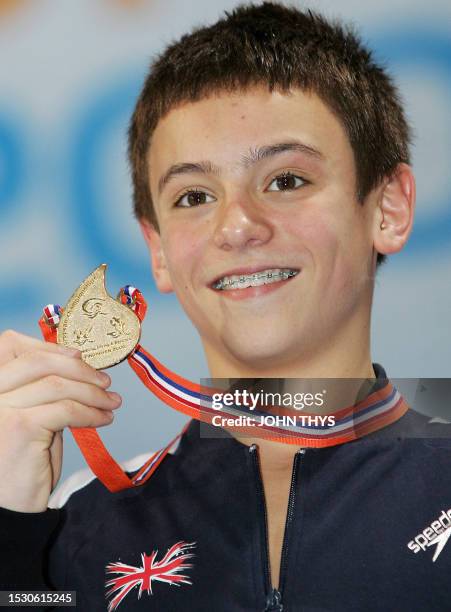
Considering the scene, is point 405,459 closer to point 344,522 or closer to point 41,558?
point 344,522

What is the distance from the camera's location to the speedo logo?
1.55 m

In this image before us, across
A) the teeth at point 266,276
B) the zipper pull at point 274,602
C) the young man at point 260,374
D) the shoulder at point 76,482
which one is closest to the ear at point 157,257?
the young man at point 260,374

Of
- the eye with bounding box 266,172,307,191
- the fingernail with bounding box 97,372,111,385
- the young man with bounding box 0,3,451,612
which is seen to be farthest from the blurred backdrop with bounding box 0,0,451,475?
the fingernail with bounding box 97,372,111,385

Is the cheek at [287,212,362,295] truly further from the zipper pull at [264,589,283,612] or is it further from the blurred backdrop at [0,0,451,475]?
the zipper pull at [264,589,283,612]

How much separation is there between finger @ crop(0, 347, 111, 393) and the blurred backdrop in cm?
56

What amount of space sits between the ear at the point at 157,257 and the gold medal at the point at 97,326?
0.33 metres

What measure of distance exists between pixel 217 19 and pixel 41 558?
1.17m

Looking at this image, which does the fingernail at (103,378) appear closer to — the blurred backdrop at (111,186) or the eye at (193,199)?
the eye at (193,199)

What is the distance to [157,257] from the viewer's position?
194cm

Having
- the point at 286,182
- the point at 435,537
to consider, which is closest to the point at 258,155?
the point at 286,182

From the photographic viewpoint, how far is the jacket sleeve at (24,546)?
5.16ft

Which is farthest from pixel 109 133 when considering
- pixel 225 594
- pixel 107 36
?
pixel 225 594

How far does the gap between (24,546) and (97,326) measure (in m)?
0.39

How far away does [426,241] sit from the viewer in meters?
2.05
